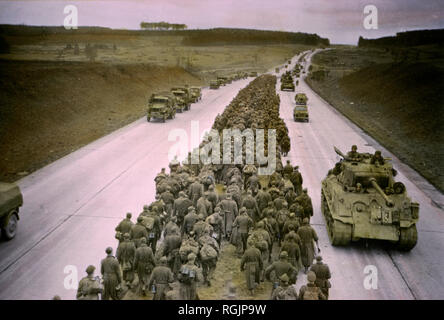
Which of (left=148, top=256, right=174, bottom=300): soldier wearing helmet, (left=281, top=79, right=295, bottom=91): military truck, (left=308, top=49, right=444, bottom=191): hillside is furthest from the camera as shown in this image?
(left=281, top=79, right=295, bottom=91): military truck

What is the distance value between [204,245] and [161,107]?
22.7 m

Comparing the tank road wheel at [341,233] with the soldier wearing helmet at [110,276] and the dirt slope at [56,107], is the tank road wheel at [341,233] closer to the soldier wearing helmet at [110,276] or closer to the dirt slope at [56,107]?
the soldier wearing helmet at [110,276]

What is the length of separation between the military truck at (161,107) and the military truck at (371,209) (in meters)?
20.4

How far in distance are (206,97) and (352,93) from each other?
1936 centimetres

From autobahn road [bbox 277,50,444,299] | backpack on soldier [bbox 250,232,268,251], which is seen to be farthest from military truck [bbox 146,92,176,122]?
backpack on soldier [bbox 250,232,268,251]

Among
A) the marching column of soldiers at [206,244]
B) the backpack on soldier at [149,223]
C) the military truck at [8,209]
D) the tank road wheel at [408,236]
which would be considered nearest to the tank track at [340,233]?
the marching column of soldiers at [206,244]

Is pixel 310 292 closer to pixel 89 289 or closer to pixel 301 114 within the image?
pixel 89 289

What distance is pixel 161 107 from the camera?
3075 cm

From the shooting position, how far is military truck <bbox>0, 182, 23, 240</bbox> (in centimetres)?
1103

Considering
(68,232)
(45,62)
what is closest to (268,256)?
(68,232)

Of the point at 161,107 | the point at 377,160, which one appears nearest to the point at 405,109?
the point at 161,107

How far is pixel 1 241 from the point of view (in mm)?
11328

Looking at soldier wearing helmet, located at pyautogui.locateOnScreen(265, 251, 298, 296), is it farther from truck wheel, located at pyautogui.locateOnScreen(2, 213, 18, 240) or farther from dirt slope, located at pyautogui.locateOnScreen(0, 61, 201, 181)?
dirt slope, located at pyautogui.locateOnScreen(0, 61, 201, 181)

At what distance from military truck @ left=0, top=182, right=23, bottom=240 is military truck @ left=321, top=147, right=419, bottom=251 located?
930 cm
